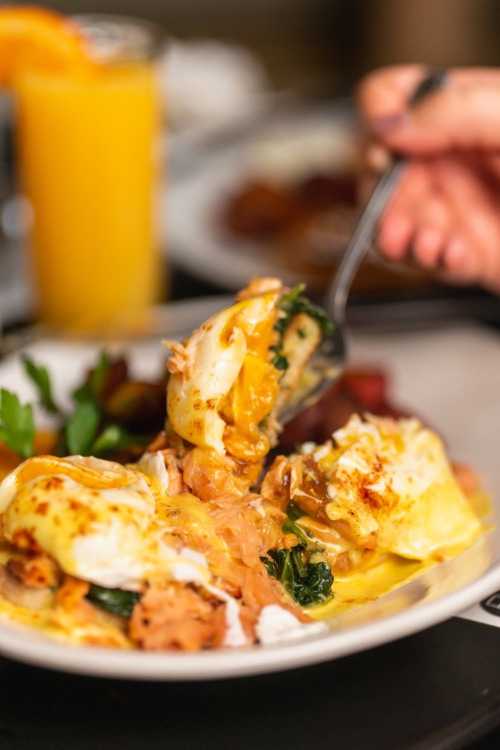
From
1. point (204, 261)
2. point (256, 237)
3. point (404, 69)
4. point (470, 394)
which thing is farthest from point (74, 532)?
point (256, 237)

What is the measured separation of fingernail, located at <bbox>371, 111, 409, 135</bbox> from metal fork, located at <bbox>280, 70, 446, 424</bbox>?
1.0 inches

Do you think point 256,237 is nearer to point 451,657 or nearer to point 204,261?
point 204,261

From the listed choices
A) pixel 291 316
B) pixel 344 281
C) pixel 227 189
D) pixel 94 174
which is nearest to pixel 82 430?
pixel 291 316

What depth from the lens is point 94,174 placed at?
2719mm

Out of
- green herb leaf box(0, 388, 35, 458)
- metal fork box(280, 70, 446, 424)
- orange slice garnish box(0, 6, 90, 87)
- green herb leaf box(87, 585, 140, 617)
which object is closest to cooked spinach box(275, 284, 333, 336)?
metal fork box(280, 70, 446, 424)

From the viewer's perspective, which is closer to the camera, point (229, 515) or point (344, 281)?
point (229, 515)

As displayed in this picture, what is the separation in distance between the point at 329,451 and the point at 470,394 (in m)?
0.64

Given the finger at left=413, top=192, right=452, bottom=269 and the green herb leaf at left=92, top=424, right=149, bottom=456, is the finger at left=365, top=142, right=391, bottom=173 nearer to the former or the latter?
the finger at left=413, top=192, right=452, bottom=269

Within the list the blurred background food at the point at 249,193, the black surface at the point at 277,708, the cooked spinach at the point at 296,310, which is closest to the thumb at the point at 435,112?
the blurred background food at the point at 249,193

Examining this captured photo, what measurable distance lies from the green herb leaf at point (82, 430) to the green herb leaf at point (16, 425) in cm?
8

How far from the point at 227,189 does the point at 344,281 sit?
1.32 metres

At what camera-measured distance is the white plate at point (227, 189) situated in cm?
275

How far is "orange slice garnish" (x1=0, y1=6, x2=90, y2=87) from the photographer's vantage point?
2.48m

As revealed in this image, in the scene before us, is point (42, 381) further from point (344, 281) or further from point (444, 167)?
point (444, 167)
